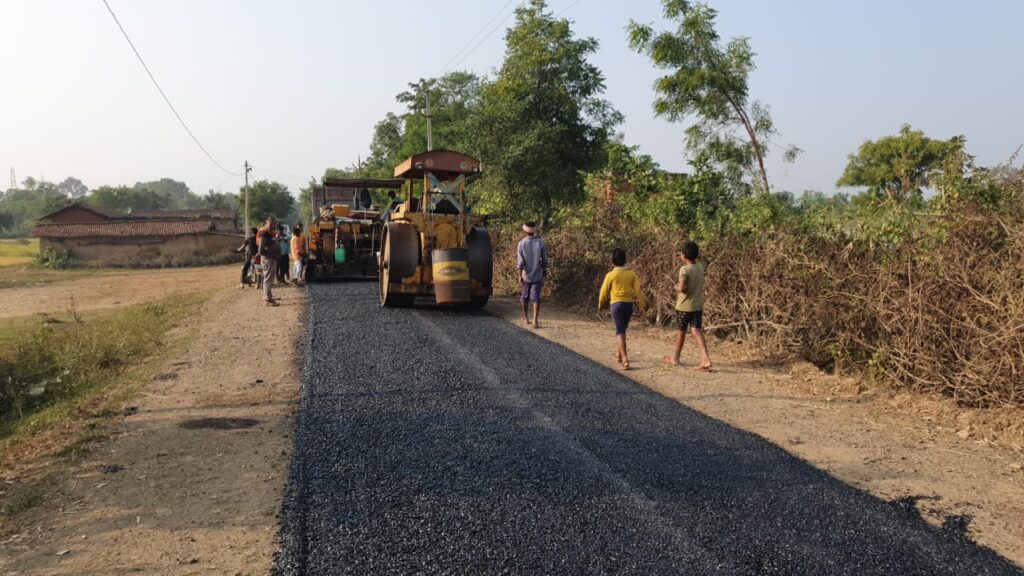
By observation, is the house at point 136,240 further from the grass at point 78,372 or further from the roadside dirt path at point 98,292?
the grass at point 78,372

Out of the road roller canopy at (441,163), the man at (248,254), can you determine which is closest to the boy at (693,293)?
the road roller canopy at (441,163)

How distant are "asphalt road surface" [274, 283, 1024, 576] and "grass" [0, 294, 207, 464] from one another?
212 centimetres

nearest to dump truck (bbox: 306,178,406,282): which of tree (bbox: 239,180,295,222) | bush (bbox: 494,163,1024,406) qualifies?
bush (bbox: 494,163,1024,406)

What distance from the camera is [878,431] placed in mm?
6180

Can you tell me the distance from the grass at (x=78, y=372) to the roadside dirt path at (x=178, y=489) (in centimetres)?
39

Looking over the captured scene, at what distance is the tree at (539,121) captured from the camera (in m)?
22.3

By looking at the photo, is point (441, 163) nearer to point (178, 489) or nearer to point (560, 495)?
point (178, 489)

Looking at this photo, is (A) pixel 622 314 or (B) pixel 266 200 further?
(B) pixel 266 200

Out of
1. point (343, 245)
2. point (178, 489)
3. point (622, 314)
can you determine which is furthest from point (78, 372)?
point (343, 245)

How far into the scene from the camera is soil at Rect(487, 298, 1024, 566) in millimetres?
4547

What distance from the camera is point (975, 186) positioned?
7047mm

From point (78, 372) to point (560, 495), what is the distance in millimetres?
7876

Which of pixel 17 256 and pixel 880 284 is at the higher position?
pixel 880 284

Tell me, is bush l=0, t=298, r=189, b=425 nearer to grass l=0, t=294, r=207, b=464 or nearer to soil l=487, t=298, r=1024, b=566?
grass l=0, t=294, r=207, b=464
